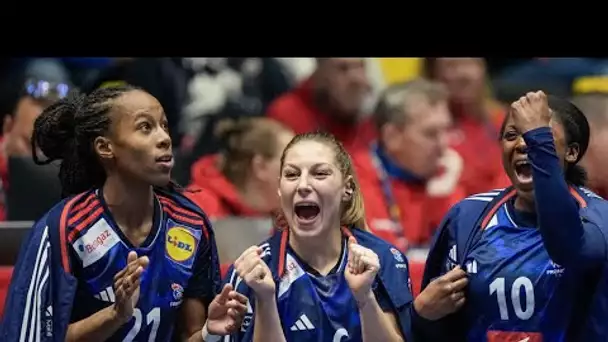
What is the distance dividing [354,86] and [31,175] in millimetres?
1904

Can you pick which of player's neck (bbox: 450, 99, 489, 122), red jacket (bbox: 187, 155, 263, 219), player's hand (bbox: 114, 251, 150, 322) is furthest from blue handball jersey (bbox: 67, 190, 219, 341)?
player's neck (bbox: 450, 99, 489, 122)

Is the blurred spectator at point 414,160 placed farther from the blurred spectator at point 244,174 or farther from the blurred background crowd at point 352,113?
the blurred spectator at point 244,174

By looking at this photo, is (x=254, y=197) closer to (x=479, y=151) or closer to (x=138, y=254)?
(x=479, y=151)

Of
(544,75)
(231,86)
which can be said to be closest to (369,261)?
(231,86)

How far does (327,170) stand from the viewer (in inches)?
134

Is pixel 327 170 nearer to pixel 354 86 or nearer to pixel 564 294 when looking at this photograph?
pixel 564 294

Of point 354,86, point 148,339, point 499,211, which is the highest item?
point 354,86

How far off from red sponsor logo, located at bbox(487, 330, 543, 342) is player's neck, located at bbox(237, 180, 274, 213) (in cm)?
183

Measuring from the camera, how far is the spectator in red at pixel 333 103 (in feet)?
18.9

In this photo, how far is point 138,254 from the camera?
11.2 ft

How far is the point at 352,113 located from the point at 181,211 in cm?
235

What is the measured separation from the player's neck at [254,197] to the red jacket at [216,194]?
22mm

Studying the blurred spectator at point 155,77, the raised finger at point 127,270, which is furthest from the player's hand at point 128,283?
the blurred spectator at point 155,77
